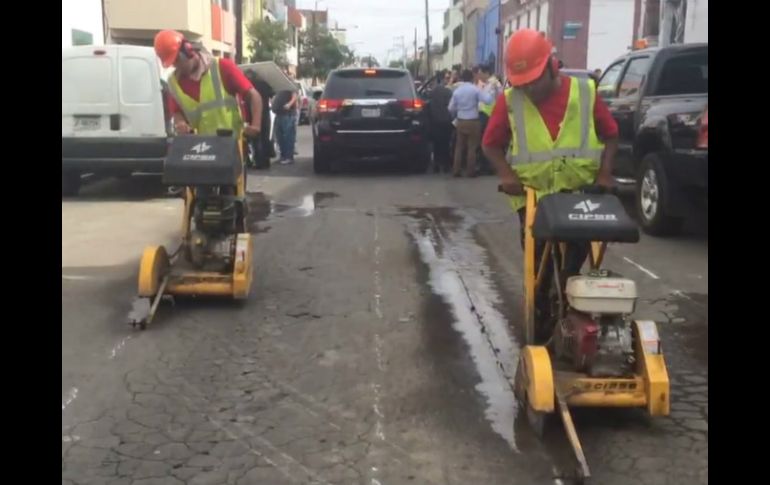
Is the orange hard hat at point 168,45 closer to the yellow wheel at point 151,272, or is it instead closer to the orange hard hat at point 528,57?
the yellow wheel at point 151,272

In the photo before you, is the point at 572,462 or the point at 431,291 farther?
the point at 431,291

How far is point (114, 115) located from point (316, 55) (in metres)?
61.7

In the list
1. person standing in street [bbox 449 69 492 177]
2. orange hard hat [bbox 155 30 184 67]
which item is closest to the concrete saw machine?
orange hard hat [bbox 155 30 184 67]

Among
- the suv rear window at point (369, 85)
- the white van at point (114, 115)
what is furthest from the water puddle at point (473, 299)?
the suv rear window at point (369, 85)

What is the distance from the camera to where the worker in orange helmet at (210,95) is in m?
6.64

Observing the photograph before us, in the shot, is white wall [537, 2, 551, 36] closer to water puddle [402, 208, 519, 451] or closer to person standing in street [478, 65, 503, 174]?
person standing in street [478, 65, 503, 174]

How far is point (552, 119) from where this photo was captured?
15.8 feet

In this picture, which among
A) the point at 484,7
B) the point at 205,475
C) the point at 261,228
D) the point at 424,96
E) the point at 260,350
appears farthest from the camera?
the point at 484,7

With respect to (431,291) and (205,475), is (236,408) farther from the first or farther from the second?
(431,291)

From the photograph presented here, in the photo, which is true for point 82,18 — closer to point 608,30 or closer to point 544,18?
point 608,30

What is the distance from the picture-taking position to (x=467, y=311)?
651cm

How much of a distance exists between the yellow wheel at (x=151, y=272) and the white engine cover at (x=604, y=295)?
3.17 meters
